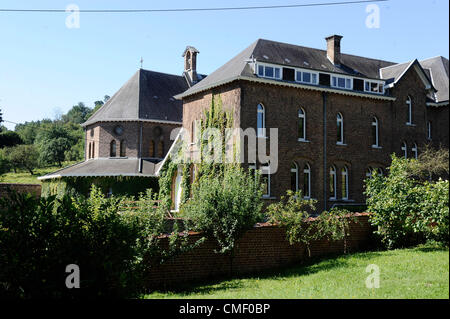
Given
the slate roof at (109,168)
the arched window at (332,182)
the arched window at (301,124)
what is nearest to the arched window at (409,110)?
the arched window at (332,182)

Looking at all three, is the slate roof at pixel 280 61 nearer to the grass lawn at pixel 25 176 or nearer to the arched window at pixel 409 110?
the arched window at pixel 409 110

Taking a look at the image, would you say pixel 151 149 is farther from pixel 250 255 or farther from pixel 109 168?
pixel 250 255

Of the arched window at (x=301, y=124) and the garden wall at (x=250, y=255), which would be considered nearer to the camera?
the garden wall at (x=250, y=255)

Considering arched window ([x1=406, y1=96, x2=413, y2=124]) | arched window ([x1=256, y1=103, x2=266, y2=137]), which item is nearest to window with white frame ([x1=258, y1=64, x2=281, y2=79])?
arched window ([x1=256, y1=103, x2=266, y2=137])

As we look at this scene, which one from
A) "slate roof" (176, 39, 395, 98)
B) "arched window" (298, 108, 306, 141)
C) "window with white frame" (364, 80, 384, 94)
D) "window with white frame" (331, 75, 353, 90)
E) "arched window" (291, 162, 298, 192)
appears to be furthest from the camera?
"window with white frame" (364, 80, 384, 94)

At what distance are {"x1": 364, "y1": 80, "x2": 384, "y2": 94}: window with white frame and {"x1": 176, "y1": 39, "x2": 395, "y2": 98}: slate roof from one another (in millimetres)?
542

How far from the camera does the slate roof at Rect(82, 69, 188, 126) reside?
1587 inches

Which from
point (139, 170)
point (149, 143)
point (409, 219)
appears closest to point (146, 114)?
point (149, 143)

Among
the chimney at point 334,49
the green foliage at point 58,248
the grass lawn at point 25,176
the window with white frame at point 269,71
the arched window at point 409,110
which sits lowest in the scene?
the green foliage at point 58,248

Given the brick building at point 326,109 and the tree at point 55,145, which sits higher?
the tree at point 55,145

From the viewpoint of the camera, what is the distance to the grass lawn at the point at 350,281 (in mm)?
10948

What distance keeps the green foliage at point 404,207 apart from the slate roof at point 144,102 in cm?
2623

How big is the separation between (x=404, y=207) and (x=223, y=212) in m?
6.06

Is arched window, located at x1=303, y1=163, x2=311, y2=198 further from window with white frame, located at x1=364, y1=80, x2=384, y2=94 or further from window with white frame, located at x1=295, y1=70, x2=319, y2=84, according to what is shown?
window with white frame, located at x1=364, y1=80, x2=384, y2=94
